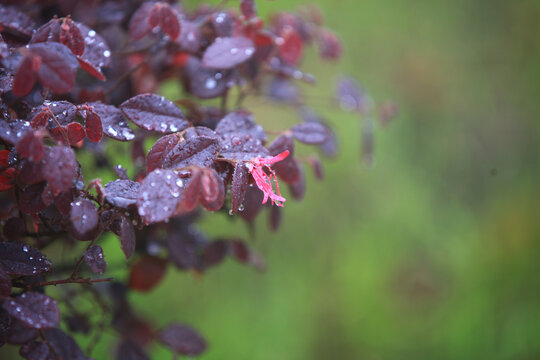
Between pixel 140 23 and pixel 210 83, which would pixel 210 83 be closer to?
pixel 210 83

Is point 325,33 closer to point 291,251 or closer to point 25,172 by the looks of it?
point 25,172

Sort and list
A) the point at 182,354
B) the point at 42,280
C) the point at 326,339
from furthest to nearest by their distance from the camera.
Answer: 1. the point at 326,339
2. the point at 182,354
3. the point at 42,280

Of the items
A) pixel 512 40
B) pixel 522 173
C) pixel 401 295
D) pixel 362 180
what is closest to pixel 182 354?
pixel 401 295

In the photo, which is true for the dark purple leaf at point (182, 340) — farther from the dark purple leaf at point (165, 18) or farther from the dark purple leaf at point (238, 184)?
the dark purple leaf at point (165, 18)

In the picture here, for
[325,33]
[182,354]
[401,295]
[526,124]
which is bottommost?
[401,295]

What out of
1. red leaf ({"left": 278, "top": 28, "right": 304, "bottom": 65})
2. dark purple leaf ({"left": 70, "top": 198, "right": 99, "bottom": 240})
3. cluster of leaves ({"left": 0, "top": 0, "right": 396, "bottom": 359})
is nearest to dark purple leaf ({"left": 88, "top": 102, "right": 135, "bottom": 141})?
cluster of leaves ({"left": 0, "top": 0, "right": 396, "bottom": 359})

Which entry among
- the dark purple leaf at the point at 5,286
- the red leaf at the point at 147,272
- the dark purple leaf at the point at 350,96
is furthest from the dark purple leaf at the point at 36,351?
the dark purple leaf at the point at 350,96

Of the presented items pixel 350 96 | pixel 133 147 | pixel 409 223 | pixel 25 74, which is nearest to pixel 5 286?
pixel 25 74
